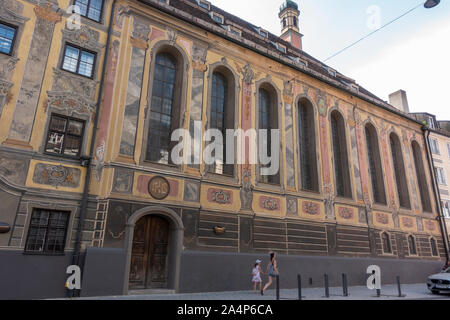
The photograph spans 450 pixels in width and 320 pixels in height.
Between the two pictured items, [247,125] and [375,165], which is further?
[375,165]

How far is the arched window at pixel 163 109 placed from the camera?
1446cm

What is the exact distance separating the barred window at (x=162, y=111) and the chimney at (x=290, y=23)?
2346 centimetres

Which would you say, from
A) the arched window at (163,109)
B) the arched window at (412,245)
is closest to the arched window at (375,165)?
the arched window at (412,245)

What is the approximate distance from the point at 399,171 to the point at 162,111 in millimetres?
20899

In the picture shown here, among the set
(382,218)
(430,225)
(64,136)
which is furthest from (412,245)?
(64,136)

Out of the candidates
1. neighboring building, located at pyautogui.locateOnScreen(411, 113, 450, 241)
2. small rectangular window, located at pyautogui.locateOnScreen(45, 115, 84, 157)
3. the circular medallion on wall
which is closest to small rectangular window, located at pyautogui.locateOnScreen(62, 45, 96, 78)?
small rectangular window, located at pyautogui.locateOnScreen(45, 115, 84, 157)

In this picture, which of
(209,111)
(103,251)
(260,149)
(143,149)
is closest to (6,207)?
(103,251)

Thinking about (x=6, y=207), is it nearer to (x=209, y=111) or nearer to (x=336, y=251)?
(x=209, y=111)

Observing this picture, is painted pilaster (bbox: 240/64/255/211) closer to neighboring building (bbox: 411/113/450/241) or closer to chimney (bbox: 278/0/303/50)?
chimney (bbox: 278/0/303/50)

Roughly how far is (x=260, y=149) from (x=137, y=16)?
30.4 feet

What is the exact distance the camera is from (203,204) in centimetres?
1432

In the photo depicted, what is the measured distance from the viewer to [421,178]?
27484 millimetres

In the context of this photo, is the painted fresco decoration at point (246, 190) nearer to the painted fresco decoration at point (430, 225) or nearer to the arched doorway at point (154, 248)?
the arched doorway at point (154, 248)

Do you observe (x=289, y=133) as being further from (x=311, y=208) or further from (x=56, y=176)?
(x=56, y=176)
